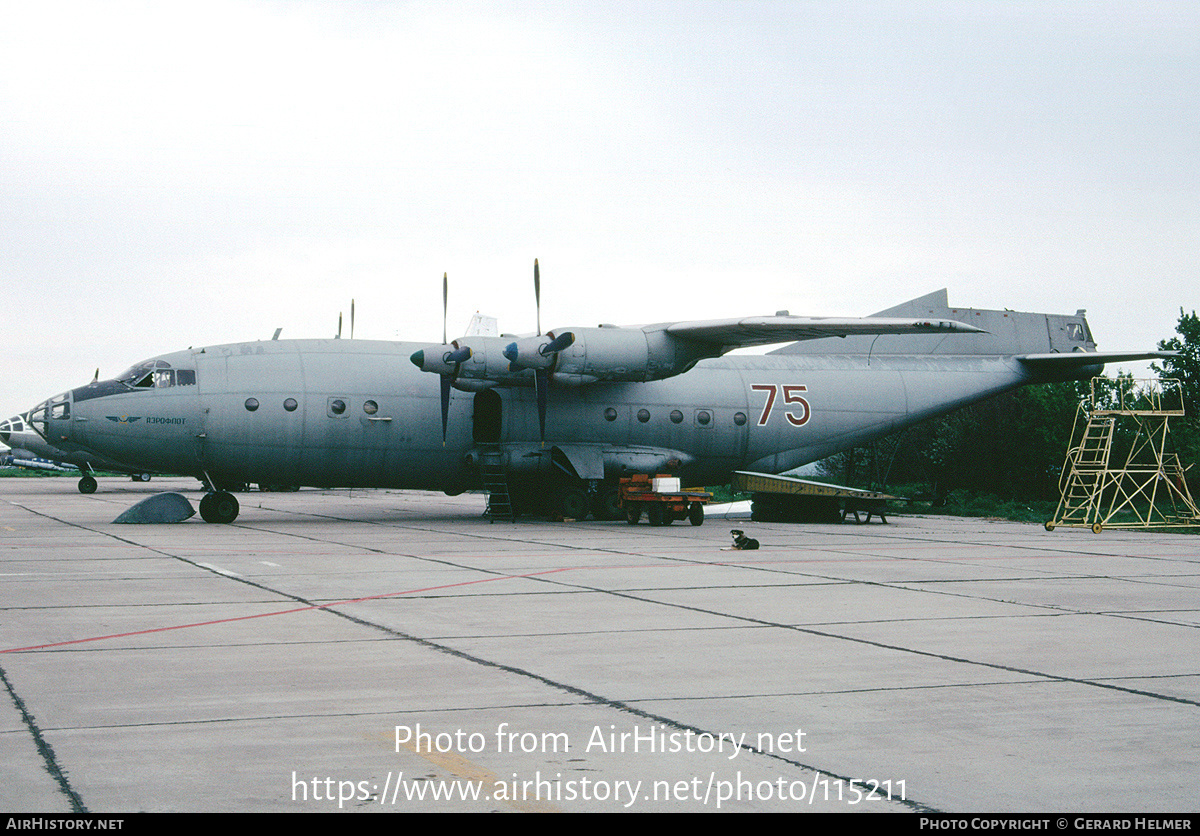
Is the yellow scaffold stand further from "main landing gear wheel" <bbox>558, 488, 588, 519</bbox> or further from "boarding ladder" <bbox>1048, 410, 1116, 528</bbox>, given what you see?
"main landing gear wheel" <bbox>558, 488, 588, 519</bbox>

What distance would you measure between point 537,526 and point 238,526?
7040mm

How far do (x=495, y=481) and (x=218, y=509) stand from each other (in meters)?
6.79

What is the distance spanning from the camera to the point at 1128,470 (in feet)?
102

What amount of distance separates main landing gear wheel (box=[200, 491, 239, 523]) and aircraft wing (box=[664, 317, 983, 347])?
11.7 m

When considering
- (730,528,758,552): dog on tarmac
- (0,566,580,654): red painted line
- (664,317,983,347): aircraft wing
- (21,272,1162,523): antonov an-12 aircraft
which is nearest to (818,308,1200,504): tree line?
(21,272,1162,523): antonov an-12 aircraft

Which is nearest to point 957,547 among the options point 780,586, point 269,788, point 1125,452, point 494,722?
point 780,586

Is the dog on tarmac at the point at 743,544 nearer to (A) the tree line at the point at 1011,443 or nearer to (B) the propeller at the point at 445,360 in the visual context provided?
(B) the propeller at the point at 445,360

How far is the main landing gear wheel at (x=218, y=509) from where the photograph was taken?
2686cm

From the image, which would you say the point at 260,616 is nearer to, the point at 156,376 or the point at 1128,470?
the point at 156,376

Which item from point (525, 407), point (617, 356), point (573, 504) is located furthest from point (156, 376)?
point (617, 356)

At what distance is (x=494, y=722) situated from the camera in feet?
22.7

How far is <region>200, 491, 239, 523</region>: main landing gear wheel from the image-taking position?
26.9 metres

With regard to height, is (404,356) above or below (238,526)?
above
